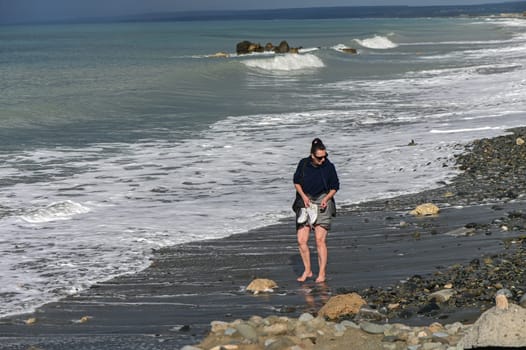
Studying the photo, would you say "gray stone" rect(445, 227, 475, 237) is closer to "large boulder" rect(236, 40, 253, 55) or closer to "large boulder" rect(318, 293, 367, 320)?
"large boulder" rect(318, 293, 367, 320)

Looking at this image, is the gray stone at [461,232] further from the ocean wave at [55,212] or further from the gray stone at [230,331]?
the ocean wave at [55,212]

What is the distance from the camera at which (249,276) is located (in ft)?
33.0

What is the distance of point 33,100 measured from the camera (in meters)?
35.2

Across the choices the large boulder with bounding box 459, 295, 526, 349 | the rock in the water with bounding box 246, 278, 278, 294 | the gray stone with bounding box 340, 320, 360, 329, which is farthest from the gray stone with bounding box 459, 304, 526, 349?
the rock in the water with bounding box 246, 278, 278, 294

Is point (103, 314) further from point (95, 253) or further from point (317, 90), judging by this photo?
point (317, 90)

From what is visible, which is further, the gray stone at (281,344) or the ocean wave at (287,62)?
the ocean wave at (287,62)

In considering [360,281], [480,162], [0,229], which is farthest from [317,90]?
[360,281]

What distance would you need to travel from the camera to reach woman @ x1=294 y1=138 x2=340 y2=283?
976cm

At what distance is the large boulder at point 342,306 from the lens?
8.14m

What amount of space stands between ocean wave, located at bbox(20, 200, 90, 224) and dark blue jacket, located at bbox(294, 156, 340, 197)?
500cm

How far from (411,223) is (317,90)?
89.2 ft

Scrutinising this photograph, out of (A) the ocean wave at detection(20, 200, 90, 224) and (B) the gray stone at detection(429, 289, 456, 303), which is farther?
(A) the ocean wave at detection(20, 200, 90, 224)

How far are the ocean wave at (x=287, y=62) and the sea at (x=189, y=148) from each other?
4.64 metres

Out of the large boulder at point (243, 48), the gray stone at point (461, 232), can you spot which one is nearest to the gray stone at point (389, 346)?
the gray stone at point (461, 232)
